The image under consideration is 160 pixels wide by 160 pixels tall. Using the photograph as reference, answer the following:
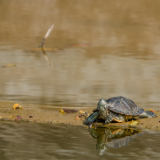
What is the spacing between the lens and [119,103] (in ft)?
22.4

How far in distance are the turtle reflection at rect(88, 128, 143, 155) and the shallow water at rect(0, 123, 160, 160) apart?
15mm

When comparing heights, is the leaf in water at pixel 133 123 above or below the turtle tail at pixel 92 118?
below

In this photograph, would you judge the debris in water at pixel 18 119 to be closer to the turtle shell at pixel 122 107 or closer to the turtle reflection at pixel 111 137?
the turtle reflection at pixel 111 137

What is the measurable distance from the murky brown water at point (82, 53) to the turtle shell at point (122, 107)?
3.72ft

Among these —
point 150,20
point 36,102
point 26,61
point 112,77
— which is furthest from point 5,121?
point 150,20

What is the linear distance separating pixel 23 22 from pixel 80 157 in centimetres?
1786

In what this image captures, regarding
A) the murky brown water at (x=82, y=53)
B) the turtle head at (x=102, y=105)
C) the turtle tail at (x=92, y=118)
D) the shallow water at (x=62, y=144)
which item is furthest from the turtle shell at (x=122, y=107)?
the murky brown water at (x=82, y=53)

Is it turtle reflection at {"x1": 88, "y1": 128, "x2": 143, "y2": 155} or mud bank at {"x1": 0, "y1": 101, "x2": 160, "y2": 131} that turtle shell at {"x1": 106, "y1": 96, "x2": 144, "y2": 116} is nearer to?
mud bank at {"x1": 0, "y1": 101, "x2": 160, "y2": 131}

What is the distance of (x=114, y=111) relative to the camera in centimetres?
666

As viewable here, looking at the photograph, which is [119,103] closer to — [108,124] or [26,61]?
[108,124]

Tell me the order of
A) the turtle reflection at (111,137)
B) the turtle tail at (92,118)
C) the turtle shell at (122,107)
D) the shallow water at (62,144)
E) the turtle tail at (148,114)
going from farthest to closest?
the turtle tail at (148,114), the turtle tail at (92,118), the turtle shell at (122,107), the turtle reflection at (111,137), the shallow water at (62,144)

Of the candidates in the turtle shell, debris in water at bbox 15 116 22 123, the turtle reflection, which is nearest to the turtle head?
the turtle shell

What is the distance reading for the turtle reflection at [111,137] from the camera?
19.4 ft

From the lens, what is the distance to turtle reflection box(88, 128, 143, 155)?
5912mm
